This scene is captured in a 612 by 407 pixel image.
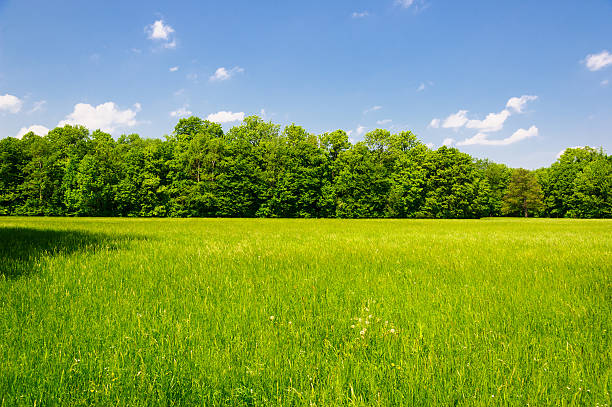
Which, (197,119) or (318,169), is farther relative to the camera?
(197,119)

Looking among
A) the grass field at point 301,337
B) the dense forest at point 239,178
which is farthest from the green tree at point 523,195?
the grass field at point 301,337

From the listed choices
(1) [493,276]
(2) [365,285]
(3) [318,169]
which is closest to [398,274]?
(2) [365,285]

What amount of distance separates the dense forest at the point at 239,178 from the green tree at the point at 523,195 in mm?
12204

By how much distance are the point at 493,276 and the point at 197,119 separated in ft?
235

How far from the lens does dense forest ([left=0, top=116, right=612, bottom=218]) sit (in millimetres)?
52312

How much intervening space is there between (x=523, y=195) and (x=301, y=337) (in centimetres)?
9258

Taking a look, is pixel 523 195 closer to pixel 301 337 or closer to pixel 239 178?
pixel 239 178

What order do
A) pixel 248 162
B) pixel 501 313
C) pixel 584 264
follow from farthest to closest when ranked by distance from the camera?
pixel 248 162 → pixel 584 264 → pixel 501 313

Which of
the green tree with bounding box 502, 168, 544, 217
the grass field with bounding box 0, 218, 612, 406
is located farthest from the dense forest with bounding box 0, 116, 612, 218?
the grass field with bounding box 0, 218, 612, 406

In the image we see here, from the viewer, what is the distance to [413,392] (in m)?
2.35

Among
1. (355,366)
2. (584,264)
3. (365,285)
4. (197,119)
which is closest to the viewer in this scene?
(355,366)

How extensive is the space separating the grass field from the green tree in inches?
3357

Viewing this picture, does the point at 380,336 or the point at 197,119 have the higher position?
the point at 197,119

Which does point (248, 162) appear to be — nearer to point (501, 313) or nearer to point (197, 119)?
point (197, 119)
